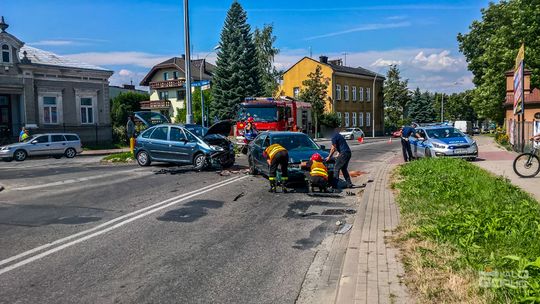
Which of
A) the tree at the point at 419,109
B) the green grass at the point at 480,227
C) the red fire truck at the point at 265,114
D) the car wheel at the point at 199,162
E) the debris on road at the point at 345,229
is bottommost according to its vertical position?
the debris on road at the point at 345,229

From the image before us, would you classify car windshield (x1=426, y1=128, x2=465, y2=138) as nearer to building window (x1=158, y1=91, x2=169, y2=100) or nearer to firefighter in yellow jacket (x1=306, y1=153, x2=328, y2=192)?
firefighter in yellow jacket (x1=306, y1=153, x2=328, y2=192)

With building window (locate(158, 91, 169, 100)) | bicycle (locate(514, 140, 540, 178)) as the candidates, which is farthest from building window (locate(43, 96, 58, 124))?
bicycle (locate(514, 140, 540, 178))

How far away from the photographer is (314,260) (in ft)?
19.5

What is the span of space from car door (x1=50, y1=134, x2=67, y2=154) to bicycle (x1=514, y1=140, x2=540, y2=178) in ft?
79.7

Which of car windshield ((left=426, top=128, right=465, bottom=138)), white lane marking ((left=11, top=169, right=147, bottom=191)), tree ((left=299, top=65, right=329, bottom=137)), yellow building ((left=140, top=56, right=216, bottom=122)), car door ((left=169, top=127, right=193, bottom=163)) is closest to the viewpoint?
white lane marking ((left=11, top=169, right=147, bottom=191))

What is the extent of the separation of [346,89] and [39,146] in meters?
46.0

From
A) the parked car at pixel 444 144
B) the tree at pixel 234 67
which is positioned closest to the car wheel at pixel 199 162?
the parked car at pixel 444 144

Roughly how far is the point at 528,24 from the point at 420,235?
33841mm

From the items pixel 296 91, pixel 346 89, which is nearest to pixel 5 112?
pixel 296 91

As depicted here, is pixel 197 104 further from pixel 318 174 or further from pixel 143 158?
pixel 318 174

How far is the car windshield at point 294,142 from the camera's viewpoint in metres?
12.9

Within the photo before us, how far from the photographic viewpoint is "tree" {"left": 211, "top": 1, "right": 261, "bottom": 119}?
47969mm

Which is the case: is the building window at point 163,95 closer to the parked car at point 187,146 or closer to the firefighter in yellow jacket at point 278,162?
the parked car at point 187,146

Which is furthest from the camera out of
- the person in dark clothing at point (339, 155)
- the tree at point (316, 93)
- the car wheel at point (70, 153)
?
the tree at point (316, 93)
